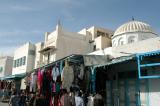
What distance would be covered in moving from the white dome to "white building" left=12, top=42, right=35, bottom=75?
1314cm

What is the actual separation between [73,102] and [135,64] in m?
3.57

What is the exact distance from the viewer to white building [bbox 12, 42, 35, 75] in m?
32.8

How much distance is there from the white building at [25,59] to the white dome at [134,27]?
13136mm

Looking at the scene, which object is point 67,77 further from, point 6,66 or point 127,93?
point 6,66

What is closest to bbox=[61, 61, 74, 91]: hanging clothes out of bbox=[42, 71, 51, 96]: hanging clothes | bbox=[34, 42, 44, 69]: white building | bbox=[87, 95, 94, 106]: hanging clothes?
bbox=[87, 95, 94, 106]: hanging clothes

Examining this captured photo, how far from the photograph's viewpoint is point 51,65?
12.4 metres

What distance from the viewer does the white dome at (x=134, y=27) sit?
25792 millimetres

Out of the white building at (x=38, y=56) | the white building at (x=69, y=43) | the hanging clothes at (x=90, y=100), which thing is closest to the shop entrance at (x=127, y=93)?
the hanging clothes at (x=90, y=100)

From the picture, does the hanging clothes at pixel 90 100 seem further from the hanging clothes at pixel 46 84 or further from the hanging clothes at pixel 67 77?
the hanging clothes at pixel 46 84

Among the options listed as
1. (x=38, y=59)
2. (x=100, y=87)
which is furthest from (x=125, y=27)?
(x=100, y=87)

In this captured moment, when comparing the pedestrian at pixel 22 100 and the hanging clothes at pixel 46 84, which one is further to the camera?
the pedestrian at pixel 22 100

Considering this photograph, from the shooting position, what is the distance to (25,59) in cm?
3328

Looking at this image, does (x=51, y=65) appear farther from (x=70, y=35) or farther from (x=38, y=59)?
(x=38, y=59)

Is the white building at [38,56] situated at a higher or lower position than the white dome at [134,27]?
lower
